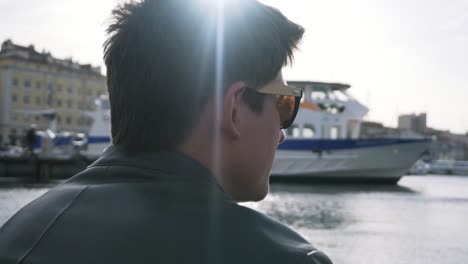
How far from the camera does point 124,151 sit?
35.0 inches

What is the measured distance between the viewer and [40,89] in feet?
212

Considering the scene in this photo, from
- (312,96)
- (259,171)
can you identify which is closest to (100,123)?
(312,96)

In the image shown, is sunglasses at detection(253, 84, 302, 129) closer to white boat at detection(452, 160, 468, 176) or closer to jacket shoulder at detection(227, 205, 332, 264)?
jacket shoulder at detection(227, 205, 332, 264)

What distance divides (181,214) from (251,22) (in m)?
0.29

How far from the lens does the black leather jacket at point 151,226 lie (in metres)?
0.72

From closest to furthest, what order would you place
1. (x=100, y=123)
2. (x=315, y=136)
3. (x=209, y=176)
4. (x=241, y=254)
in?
(x=241, y=254) → (x=209, y=176) → (x=315, y=136) → (x=100, y=123)

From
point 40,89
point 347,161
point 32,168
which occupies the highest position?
point 40,89

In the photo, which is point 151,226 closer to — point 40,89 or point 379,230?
point 379,230

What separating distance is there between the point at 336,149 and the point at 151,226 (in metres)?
29.8

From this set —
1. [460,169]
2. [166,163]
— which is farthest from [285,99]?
[460,169]

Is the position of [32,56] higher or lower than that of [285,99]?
higher

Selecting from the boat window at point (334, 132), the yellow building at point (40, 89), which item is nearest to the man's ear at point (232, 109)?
the boat window at point (334, 132)

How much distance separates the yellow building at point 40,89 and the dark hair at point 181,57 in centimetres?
6152

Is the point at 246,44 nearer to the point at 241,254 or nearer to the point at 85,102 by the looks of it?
the point at 241,254
